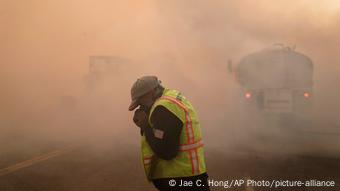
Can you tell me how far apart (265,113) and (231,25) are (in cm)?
504

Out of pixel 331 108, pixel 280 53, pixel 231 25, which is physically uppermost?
pixel 231 25

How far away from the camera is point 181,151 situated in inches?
93.0

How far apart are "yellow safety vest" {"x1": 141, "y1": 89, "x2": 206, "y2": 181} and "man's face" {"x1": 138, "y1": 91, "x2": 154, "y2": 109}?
0.23 ft

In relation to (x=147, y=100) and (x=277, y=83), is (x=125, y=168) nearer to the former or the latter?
(x=147, y=100)

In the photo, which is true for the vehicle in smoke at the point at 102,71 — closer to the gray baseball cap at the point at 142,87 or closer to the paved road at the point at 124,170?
the paved road at the point at 124,170

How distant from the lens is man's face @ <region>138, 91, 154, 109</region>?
95.8 inches

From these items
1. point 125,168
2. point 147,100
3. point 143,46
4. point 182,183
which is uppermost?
point 143,46

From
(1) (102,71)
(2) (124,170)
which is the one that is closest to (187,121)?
(2) (124,170)

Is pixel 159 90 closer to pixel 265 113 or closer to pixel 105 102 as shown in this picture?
pixel 265 113

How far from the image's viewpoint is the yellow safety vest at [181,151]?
234cm

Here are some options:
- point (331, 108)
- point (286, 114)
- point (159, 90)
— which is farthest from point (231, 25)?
point (159, 90)

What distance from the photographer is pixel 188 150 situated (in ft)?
7.77

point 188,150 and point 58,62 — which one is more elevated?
point 58,62

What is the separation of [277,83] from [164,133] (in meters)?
6.81
